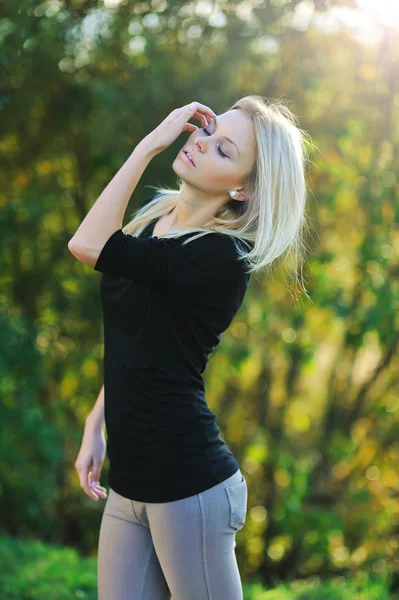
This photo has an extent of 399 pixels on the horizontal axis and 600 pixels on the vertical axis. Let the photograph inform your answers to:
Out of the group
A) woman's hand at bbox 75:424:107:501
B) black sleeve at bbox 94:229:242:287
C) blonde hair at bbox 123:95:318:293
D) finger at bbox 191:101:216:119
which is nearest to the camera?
black sleeve at bbox 94:229:242:287

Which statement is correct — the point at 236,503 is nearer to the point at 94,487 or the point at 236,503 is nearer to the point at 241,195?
the point at 94,487

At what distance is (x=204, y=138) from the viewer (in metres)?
1.85

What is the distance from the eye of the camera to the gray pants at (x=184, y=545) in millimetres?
1739

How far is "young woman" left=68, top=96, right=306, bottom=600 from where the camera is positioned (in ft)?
5.69

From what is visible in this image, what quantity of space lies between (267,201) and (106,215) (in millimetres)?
383

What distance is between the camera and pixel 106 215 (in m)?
1.72

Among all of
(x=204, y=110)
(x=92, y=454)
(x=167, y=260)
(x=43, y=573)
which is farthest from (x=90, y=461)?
(x=43, y=573)

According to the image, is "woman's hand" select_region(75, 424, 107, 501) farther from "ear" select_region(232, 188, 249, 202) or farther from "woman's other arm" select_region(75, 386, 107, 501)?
"ear" select_region(232, 188, 249, 202)

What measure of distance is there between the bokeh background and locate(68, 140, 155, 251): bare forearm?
1.61 meters

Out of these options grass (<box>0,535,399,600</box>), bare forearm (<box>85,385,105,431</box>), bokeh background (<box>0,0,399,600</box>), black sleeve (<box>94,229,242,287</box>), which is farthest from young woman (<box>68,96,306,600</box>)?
grass (<box>0,535,399,600</box>)

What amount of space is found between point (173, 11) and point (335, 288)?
2.08 m

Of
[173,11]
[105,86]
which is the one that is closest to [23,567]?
[105,86]

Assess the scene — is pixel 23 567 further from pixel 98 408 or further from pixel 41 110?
pixel 41 110

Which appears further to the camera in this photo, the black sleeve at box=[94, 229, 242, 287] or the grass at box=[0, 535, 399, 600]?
the grass at box=[0, 535, 399, 600]
